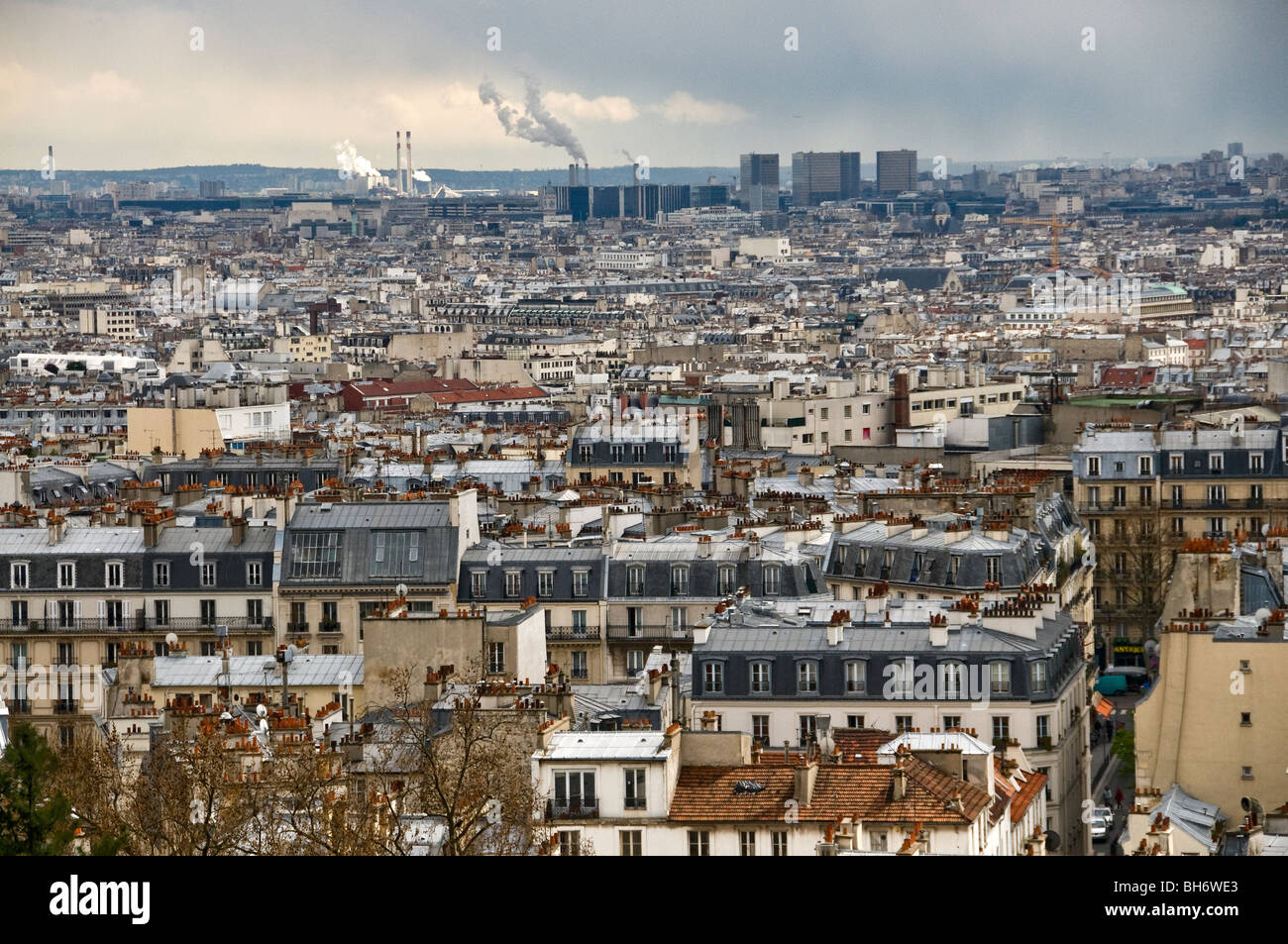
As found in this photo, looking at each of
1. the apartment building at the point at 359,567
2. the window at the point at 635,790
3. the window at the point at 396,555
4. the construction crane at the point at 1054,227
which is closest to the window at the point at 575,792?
the window at the point at 635,790

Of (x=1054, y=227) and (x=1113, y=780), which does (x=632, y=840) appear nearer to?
(x=1113, y=780)

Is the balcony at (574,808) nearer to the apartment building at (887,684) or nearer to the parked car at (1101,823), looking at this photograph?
the apartment building at (887,684)

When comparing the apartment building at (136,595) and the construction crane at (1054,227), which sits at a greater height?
the construction crane at (1054,227)

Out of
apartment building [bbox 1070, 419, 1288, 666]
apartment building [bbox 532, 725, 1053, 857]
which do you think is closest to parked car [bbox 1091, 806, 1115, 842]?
apartment building [bbox 532, 725, 1053, 857]

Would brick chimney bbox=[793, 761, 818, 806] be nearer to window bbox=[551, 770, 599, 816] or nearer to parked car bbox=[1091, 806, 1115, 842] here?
window bbox=[551, 770, 599, 816]

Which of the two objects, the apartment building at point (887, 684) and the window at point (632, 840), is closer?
the window at point (632, 840)

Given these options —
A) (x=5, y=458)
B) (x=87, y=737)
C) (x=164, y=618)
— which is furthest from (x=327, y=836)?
(x=5, y=458)

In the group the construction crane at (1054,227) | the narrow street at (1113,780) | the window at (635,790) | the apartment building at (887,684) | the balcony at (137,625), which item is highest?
the construction crane at (1054,227)
